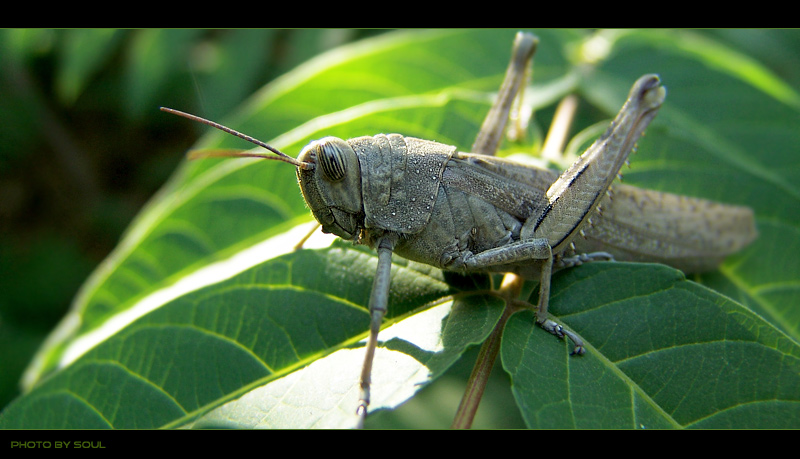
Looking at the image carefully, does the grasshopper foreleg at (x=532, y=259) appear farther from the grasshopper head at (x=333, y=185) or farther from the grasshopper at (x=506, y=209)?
the grasshopper head at (x=333, y=185)

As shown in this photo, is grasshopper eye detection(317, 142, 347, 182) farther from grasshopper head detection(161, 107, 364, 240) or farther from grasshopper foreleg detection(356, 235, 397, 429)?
grasshopper foreleg detection(356, 235, 397, 429)

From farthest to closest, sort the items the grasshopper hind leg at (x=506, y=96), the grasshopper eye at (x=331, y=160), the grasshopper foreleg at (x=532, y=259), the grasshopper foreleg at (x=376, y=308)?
the grasshopper hind leg at (x=506, y=96) → the grasshopper eye at (x=331, y=160) → the grasshopper foreleg at (x=532, y=259) → the grasshopper foreleg at (x=376, y=308)

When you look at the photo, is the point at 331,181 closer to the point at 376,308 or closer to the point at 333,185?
the point at 333,185

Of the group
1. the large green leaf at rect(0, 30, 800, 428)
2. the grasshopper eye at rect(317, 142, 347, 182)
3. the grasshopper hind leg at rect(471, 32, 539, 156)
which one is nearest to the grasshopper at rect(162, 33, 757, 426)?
the grasshopper eye at rect(317, 142, 347, 182)

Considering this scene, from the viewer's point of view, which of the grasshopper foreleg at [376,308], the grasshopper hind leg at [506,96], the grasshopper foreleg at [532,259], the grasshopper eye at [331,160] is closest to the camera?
the grasshopper foreleg at [376,308]

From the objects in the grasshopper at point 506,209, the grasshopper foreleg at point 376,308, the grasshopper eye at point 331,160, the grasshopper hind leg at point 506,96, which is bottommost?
the grasshopper foreleg at point 376,308

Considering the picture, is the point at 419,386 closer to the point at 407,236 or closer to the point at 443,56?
the point at 407,236

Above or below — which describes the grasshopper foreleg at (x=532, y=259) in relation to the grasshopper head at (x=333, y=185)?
below

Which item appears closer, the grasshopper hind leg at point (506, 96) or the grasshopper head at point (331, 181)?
the grasshopper head at point (331, 181)

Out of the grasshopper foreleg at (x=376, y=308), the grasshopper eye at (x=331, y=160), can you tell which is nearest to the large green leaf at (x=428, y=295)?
the grasshopper foreleg at (x=376, y=308)
